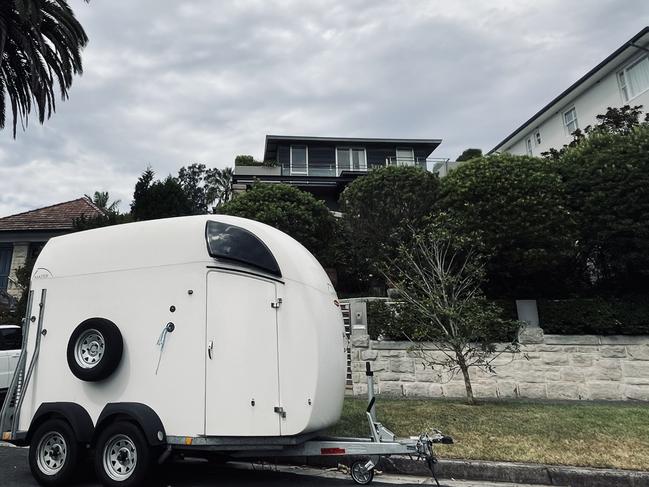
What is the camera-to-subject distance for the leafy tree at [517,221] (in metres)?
10.6

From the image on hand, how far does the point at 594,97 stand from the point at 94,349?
90.7 feet

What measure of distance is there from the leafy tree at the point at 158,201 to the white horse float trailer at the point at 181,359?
15.8m

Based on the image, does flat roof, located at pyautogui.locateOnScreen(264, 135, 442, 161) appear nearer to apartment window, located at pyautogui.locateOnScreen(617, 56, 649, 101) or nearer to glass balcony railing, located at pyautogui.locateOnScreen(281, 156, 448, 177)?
glass balcony railing, located at pyautogui.locateOnScreen(281, 156, 448, 177)

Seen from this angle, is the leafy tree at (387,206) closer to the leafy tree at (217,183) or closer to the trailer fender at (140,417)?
the trailer fender at (140,417)

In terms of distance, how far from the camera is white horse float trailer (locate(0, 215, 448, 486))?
14.6 feet

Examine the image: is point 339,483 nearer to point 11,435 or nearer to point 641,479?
point 641,479

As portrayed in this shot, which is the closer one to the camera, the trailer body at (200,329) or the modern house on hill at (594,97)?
the trailer body at (200,329)

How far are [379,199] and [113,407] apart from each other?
10.4 meters

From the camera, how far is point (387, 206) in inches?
533

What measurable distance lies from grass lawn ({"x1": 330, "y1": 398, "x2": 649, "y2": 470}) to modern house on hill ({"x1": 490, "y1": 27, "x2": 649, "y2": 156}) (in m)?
18.8

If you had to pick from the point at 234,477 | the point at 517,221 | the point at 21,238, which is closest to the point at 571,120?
the point at 517,221

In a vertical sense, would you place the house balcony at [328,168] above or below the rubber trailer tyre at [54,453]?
above

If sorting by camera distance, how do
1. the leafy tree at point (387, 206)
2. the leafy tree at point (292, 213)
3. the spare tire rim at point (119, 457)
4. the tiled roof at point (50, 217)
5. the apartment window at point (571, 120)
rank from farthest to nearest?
the apartment window at point (571, 120)
the tiled roof at point (50, 217)
the leafy tree at point (292, 213)
the leafy tree at point (387, 206)
the spare tire rim at point (119, 457)

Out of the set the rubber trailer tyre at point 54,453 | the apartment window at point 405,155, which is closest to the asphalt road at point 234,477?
the rubber trailer tyre at point 54,453
